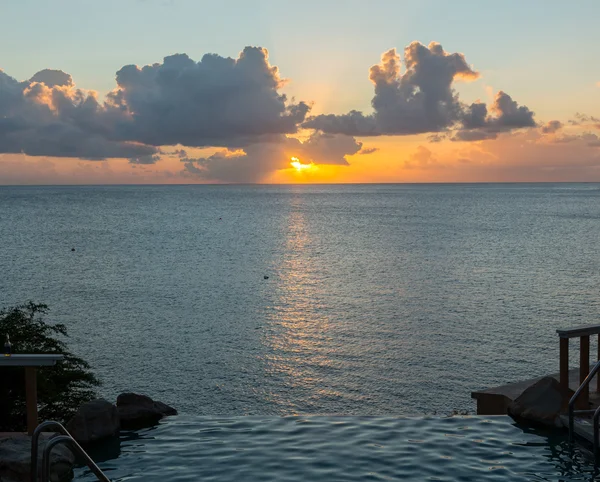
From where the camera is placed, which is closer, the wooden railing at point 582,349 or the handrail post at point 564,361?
the wooden railing at point 582,349

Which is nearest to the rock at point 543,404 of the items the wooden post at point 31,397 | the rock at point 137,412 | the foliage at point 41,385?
the rock at point 137,412

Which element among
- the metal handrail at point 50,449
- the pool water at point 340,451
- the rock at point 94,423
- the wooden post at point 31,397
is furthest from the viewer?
the rock at point 94,423

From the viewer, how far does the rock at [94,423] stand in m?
11.0

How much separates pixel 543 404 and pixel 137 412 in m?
7.56

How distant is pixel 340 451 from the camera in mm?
10461

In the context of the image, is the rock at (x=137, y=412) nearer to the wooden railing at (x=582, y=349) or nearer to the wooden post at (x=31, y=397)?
the wooden post at (x=31, y=397)

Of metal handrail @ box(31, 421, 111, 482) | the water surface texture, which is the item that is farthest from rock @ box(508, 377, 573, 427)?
the water surface texture

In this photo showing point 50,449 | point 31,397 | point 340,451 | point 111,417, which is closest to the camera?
point 50,449

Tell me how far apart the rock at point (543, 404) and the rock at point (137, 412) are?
6.81 metres

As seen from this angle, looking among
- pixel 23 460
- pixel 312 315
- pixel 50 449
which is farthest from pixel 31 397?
pixel 312 315

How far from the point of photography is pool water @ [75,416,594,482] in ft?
31.2

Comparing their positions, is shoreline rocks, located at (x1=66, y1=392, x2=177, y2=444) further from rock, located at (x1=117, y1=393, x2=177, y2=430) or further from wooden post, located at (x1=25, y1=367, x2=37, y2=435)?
wooden post, located at (x1=25, y1=367, x2=37, y2=435)

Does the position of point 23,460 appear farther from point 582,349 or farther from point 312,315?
point 312,315

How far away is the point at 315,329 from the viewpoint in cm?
3825
